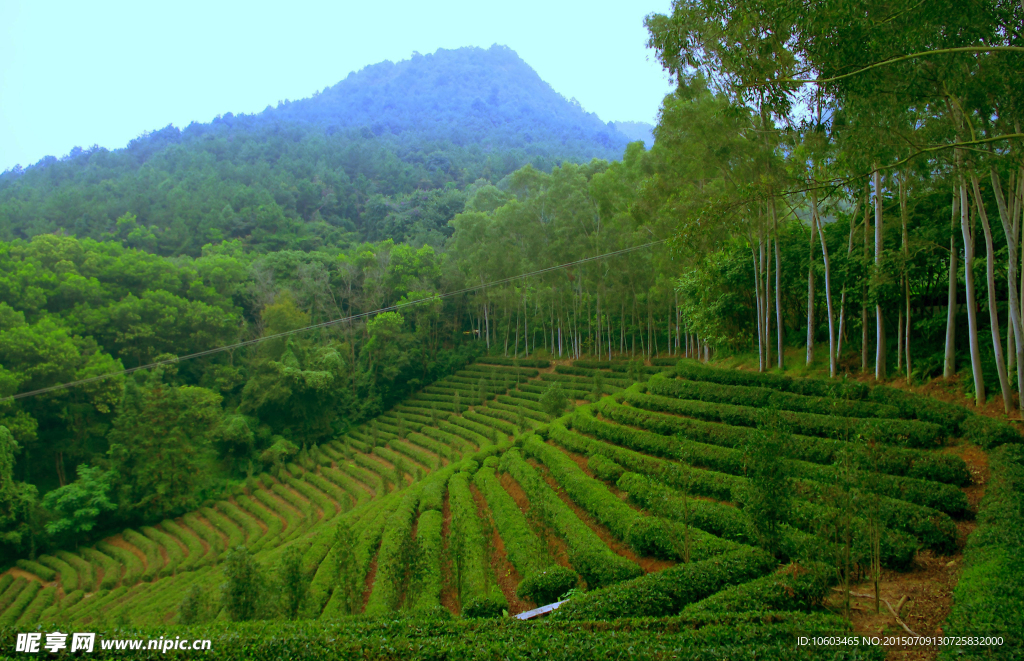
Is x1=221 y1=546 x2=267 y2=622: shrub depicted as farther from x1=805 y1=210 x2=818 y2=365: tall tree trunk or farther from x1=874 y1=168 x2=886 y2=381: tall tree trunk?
x1=805 y1=210 x2=818 y2=365: tall tree trunk

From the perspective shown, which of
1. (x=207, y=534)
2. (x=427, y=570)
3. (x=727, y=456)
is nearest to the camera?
(x=427, y=570)

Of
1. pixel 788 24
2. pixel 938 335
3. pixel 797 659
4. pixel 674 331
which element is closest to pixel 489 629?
pixel 797 659

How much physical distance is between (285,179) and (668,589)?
81.2m

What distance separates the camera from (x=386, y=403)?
40.0 meters

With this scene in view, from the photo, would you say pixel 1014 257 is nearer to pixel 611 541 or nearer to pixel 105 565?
pixel 611 541

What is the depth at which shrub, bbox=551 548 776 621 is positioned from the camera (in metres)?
8.05

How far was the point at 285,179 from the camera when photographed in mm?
77562

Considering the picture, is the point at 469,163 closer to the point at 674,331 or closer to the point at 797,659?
the point at 674,331

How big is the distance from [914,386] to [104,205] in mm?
75302

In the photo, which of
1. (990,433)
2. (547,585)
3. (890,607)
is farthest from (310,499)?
(990,433)

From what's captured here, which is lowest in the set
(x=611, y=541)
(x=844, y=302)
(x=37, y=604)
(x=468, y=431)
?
(x=37, y=604)

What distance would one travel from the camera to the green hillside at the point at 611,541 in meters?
7.18

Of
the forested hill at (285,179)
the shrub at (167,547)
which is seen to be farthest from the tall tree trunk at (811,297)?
the forested hill at (285,179)

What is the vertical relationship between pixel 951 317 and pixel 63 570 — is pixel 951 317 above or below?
above
